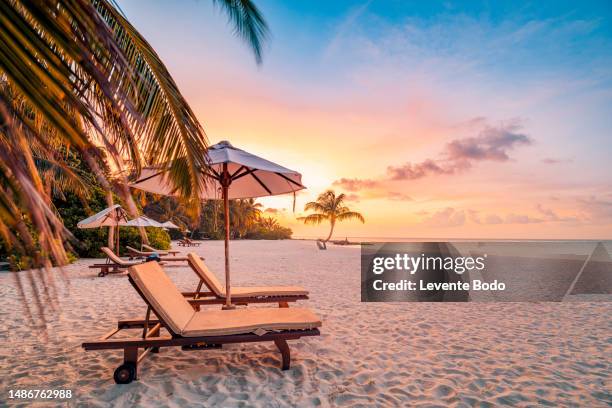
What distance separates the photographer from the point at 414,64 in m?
13.4

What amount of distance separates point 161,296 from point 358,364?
7.04ft

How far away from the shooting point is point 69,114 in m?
1.42

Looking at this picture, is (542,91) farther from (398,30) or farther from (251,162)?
(251,162)

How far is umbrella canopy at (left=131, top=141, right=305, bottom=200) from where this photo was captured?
4.21 metres

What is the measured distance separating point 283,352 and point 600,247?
42.8 feet

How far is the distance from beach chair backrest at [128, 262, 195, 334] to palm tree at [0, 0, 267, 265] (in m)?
0.91

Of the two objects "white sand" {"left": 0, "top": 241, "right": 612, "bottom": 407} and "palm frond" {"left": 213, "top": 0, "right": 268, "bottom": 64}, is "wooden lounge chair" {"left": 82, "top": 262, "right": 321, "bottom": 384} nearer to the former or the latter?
"white sand" {"left": 0, "top": 241, "right": 612, "bottom": 407}

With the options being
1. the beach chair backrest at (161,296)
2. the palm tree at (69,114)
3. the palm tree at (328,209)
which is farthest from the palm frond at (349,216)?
the palm tree at (69,114)

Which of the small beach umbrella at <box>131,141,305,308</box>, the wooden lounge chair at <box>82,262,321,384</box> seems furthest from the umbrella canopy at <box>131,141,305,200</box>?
the wooden lounge chair at <box>82,262,321,384</box>

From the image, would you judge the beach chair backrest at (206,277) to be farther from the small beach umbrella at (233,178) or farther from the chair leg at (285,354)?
the chair leg at (285,354)

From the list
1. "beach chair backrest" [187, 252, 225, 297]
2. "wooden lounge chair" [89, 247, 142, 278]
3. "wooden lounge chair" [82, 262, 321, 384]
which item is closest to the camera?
"wooden lounge chair" [82, 262, 321, 384]

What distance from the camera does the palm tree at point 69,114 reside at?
3.34 ft

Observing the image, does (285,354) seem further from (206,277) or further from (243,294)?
(206,277)

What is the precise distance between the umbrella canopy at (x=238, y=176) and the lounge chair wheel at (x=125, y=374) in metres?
1.65
